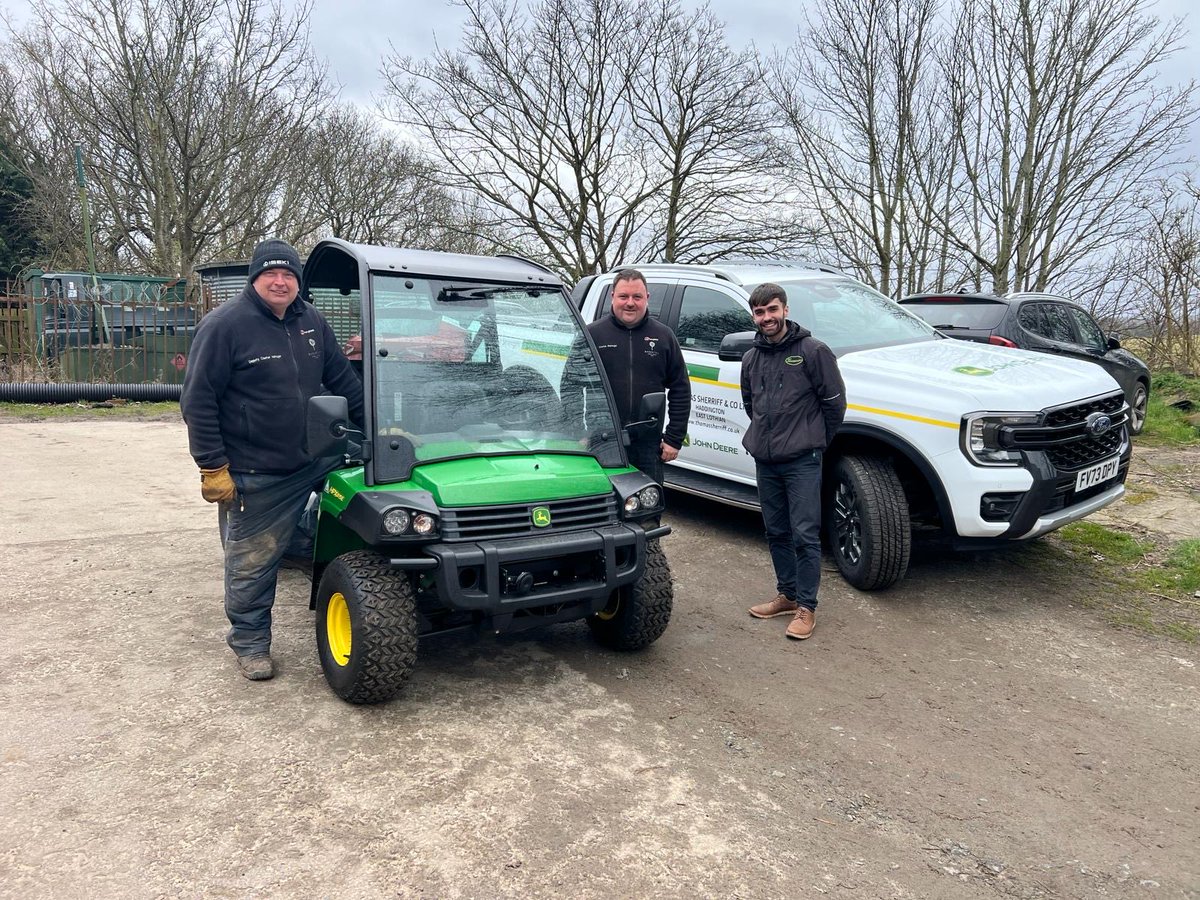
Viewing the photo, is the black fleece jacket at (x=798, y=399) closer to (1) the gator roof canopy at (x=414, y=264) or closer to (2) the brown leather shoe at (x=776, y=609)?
(2) the brown leather shoe at (x=776, y=609)

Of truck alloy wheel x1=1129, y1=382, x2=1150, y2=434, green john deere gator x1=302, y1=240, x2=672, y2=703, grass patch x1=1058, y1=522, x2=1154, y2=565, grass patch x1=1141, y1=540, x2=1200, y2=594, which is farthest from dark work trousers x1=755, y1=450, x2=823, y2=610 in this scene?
truck alloy wheel x1=1129, y1=382, x2=1150, y2=434

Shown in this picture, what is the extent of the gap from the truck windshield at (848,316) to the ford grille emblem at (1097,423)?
1380 millimetres

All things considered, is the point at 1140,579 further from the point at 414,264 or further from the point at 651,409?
the point at 414,264

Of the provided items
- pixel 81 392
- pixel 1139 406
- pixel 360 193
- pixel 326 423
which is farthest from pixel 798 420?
pixel 360 193

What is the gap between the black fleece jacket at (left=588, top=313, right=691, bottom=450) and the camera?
515 cm

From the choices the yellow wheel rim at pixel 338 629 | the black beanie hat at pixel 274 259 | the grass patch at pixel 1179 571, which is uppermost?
the black beanie hat at pixel 274 259

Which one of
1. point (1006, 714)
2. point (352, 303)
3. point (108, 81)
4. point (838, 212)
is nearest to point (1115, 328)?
point (838, 212)

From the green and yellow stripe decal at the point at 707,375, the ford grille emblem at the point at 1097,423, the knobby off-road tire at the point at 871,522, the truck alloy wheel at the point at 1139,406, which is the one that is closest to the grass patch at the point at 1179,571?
the ford grille emblem at the point at 1097,423

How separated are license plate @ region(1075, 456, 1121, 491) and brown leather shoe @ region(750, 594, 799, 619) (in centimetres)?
179

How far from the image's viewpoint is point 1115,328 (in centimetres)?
1648

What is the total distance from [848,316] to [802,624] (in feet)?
8.47

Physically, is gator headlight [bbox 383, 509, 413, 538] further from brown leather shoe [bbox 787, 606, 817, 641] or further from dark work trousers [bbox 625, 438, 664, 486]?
brown leather shoe [bbox 787, 606, 817, 641]

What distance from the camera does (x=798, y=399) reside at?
4.79m

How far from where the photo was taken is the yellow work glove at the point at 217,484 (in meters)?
3.83
